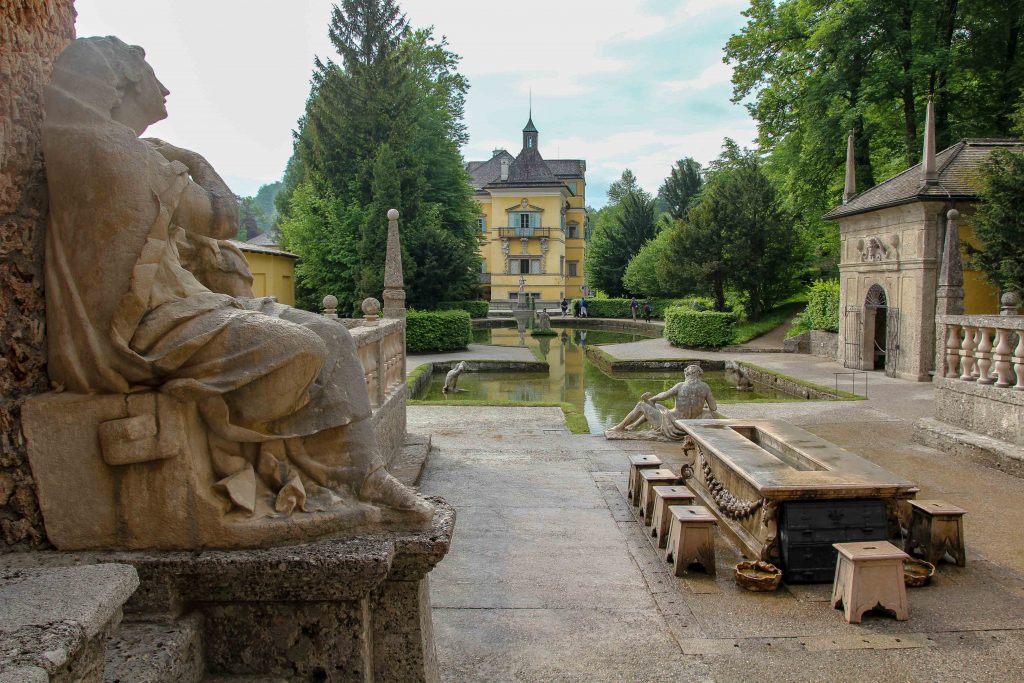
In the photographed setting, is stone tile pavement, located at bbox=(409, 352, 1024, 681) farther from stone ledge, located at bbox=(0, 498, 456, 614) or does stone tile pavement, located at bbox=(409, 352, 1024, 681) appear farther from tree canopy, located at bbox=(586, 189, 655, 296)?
tree canopy, located at bbox=(586, 189, 655, 296)

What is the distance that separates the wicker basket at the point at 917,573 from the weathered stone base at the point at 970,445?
416 cm

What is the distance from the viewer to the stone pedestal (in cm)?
274

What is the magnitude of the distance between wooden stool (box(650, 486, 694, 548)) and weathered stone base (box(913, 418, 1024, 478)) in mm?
4995

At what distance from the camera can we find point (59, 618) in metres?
2.05

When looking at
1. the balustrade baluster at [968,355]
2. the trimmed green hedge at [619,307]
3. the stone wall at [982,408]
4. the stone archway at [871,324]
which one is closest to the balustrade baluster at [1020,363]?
the stone wall at [982,408]

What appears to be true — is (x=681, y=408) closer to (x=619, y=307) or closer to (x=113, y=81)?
(x=113, y=81)

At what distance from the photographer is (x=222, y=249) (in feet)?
11.5

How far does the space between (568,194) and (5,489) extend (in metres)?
60.9

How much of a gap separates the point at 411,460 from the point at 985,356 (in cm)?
818

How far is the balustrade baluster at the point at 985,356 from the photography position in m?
10.3

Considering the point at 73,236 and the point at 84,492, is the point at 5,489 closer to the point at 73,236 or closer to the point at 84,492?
the point at 84,492

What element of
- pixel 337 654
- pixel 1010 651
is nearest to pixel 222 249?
pixel 337 654

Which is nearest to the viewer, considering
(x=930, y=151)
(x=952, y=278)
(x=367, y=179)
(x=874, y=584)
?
(x=874, y=584)

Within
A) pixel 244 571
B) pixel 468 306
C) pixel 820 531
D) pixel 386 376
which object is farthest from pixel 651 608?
pixel 468 306
